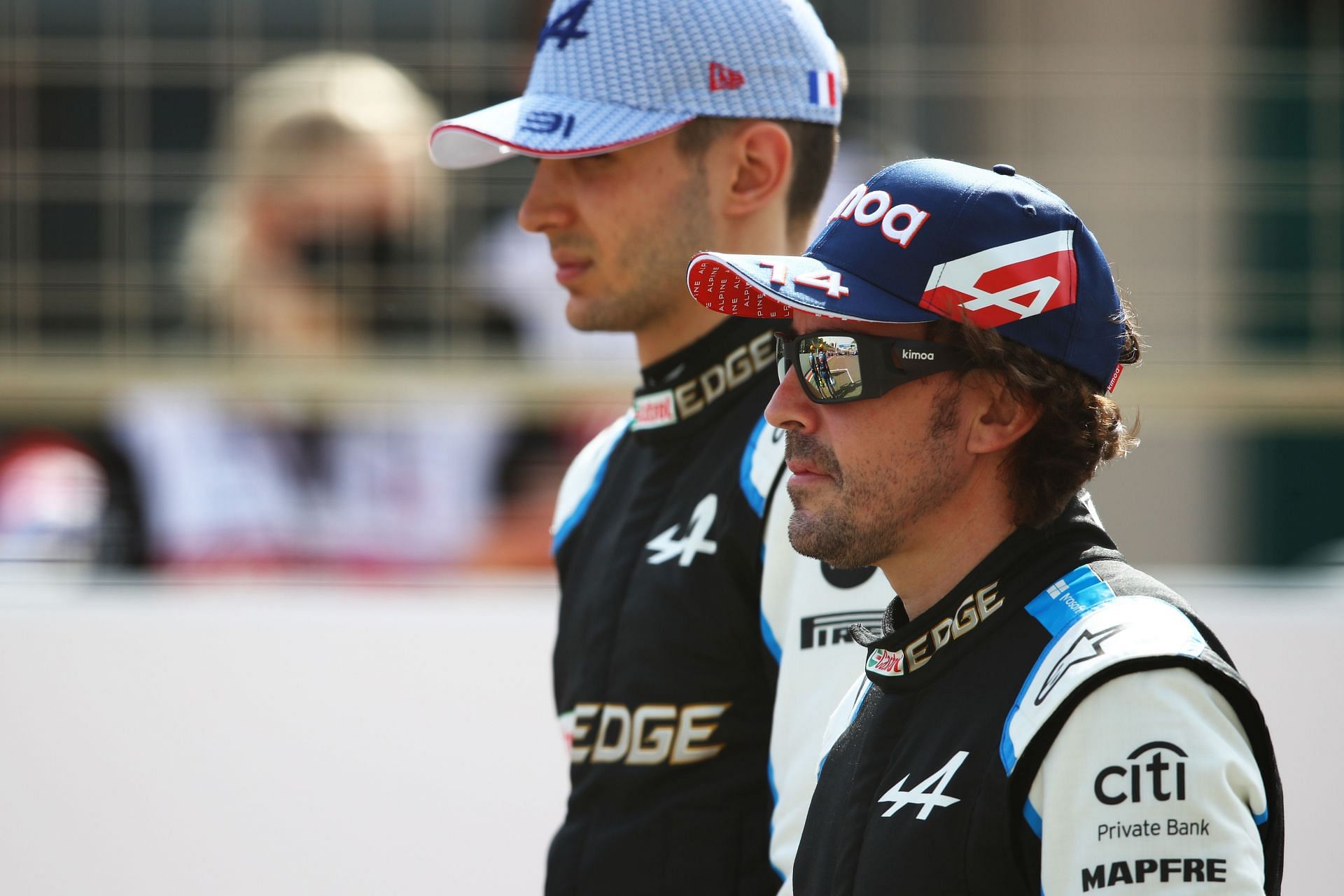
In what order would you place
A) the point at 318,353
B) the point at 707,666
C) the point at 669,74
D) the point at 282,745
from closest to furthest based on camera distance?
the point at 707,666
the point at 669,74
the point at 282,745
the point at 318,353

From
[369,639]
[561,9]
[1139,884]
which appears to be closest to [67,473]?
[369,639]

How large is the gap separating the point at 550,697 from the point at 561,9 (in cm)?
160

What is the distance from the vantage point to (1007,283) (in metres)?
1.57

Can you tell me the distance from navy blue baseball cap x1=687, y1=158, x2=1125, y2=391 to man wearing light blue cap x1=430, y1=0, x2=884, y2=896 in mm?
370

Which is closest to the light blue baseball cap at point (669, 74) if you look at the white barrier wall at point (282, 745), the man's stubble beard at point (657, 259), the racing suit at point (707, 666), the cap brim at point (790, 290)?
the man's stubble beard at point (657, 259)

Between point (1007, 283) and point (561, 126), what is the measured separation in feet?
2.82

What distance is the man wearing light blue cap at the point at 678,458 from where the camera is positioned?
1.98 meters

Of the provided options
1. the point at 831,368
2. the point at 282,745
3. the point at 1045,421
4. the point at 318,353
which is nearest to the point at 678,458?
the point at 831,368

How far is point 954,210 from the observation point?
1.60 m

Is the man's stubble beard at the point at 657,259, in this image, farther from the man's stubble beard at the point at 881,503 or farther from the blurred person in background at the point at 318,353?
the blurred person in background at the point at 318,353

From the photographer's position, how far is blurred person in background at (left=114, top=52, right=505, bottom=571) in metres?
5.66

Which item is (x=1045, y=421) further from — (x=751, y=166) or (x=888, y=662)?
(x=751, y=166)

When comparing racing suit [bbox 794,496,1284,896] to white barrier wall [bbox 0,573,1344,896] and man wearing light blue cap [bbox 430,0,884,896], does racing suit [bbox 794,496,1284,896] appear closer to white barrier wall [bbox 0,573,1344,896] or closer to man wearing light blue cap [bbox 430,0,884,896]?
man wearing light blue cap [bbox 430,0,884,896]

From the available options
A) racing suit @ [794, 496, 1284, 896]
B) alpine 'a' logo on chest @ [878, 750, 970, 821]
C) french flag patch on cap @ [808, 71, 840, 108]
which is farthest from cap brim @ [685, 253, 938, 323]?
french flag patch on cap @ [808, 71, 840, 108]
